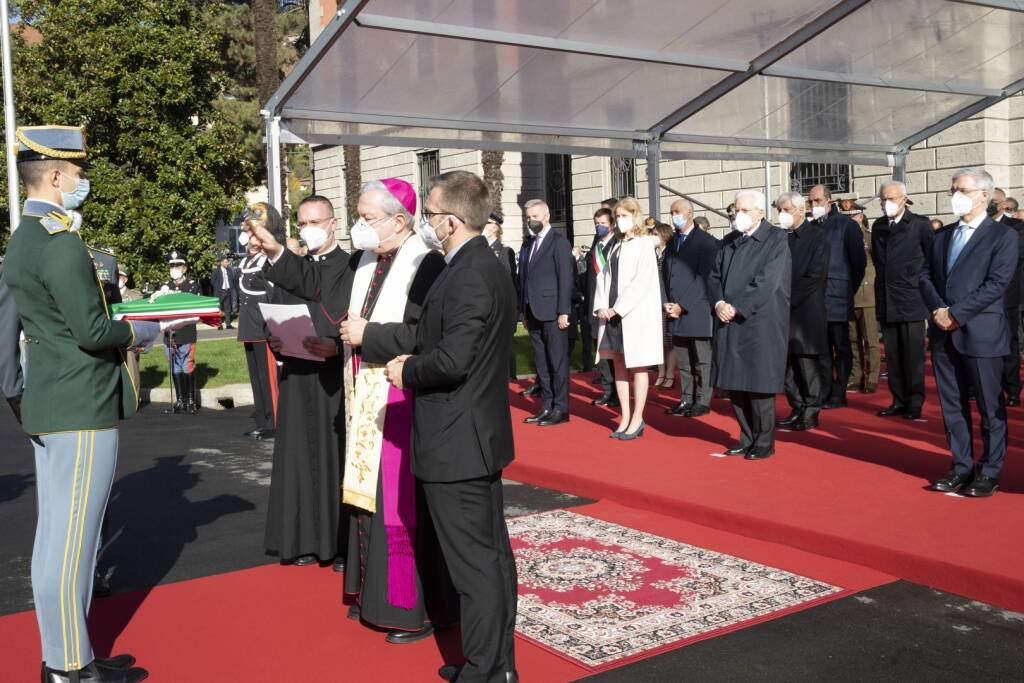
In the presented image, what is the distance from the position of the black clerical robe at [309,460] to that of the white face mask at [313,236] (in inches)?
9.1

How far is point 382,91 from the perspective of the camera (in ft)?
31.7

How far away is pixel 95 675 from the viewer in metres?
4.30

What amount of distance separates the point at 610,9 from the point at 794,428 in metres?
4.07

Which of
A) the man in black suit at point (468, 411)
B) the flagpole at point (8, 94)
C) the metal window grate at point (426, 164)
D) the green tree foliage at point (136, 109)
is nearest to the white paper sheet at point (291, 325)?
the man in black suit at point (468, 411)

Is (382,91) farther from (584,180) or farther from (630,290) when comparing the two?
(584,180)

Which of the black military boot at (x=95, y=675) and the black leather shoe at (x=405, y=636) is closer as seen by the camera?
the black military boot at (x=95, y=675)

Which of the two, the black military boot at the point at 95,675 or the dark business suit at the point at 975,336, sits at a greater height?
the dark business suit at the point at 975,336

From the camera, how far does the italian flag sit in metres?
4.45

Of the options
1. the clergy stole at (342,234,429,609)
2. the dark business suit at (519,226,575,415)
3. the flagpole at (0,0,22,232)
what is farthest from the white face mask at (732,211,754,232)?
the flagpole at (0,0,22,232)

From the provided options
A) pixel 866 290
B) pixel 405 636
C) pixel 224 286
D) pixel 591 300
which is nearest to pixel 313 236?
pixel 405 636

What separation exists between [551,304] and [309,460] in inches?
191

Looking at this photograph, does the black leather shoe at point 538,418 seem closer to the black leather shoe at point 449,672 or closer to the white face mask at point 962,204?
the white face mask at point 962,204

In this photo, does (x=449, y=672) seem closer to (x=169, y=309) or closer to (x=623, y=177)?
(x=169, y=309)

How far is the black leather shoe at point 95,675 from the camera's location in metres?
4.20
